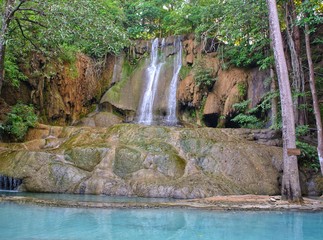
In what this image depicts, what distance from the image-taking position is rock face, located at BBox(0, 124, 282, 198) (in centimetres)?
1024

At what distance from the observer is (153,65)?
70.0 ft

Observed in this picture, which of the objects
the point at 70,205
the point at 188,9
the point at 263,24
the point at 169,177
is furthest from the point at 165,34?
the point at 70,205

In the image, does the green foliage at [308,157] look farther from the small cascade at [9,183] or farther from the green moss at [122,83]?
the green moss at [122,83]

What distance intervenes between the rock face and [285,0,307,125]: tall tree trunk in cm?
271

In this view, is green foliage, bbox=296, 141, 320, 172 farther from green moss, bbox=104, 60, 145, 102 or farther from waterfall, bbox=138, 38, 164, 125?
green moss, bbox=104, 60, 145, 102

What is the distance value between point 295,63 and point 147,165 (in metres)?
7.59

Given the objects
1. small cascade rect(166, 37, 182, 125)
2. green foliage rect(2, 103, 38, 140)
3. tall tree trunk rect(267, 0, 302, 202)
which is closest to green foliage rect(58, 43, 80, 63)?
green foliage rect(2, 103, 38, 140)

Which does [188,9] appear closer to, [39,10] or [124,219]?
[39,10]

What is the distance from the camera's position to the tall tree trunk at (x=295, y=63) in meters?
13.4

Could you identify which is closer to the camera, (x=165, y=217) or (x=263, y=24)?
(x=165, y=217)

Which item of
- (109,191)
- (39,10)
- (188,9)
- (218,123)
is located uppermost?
(188,9)

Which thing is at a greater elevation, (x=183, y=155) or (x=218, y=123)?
(x=218, y=123)

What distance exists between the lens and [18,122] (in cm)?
1405

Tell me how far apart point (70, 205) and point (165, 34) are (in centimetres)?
2128
